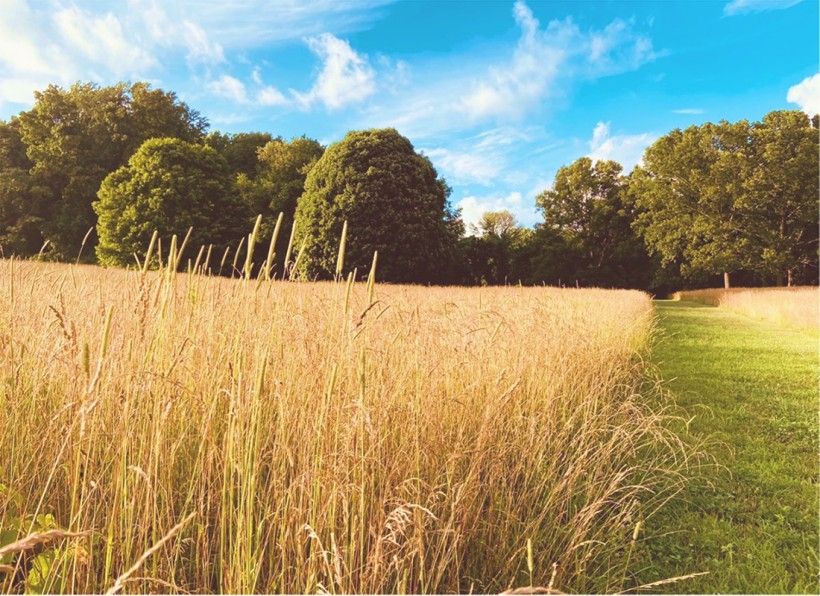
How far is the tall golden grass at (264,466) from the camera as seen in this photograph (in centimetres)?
175

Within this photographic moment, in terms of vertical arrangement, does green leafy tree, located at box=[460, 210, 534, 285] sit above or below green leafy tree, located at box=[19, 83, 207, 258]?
below

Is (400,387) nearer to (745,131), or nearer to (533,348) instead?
(533,348)

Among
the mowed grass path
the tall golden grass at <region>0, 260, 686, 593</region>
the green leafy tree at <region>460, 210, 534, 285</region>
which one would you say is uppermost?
the green leafy tree at <region>460, 210, 534, 285</region>

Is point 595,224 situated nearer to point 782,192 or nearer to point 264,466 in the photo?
point 782,192

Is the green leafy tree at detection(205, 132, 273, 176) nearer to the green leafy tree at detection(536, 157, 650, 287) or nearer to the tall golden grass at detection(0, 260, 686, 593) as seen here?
the green leafy tree at detection(536, 157, 650, 287)

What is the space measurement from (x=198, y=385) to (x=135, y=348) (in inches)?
11.7

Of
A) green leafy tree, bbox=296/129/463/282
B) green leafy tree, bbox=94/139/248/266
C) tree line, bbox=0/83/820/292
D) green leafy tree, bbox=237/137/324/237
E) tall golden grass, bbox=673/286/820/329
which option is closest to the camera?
tall golden grass, bbox=673/286/820/329

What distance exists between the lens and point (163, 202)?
968 inches

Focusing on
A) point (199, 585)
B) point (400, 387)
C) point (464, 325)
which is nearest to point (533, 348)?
point (464, 325)

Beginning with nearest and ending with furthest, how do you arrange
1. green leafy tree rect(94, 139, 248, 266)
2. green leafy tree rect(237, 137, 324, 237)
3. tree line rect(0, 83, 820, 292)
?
tree line rect(0, 83, 820, 292) → green leafy tree rect(94, 139, 248, 266) → green leafy tree rect(237, 137, 324, 237)

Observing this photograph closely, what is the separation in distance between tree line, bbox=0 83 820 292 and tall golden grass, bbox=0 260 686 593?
16725mm

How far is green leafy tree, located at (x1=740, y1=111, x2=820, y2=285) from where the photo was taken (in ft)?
84.9

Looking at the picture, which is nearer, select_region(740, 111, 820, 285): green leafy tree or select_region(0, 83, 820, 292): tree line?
select_region(0, 83, 820, 292): tree line

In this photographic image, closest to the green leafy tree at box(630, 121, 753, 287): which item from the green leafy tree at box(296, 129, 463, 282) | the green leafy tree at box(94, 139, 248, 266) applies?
the green leafy tree at box(296, 129, 463, 282)
